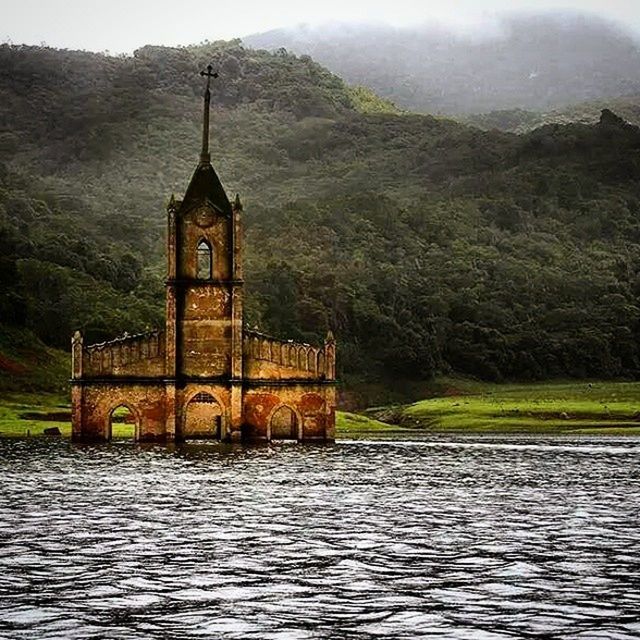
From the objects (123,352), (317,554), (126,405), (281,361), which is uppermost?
(123,352)

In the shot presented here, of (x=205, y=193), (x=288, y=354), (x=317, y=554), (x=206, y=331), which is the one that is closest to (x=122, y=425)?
(x=206, y=331)

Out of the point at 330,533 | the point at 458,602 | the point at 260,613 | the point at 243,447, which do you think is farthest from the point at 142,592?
the point at 243,447

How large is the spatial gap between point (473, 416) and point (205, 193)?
4609 cm

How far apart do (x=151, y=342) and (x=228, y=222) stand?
10.8 metres

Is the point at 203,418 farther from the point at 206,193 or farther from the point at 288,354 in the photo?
the point at 206,193

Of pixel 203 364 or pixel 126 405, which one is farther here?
pixel 203 364

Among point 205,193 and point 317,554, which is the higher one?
point 205,193

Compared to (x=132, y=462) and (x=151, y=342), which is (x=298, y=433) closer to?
(x=151, y=342)

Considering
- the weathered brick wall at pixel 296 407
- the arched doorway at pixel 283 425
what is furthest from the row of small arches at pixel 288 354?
the arched doorway at pixel 283 425

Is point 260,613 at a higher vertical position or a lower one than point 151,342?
lower

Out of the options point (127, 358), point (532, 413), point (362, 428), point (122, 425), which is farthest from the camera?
point (532, 413)

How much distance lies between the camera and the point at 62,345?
163000 millimetres

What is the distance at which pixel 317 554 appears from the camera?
32.0 m

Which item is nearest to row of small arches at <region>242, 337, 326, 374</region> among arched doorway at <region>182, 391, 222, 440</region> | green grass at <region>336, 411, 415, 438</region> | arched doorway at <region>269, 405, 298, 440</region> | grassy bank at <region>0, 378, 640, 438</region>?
arched doorway at <region>269, 405, 298, 440</region>
